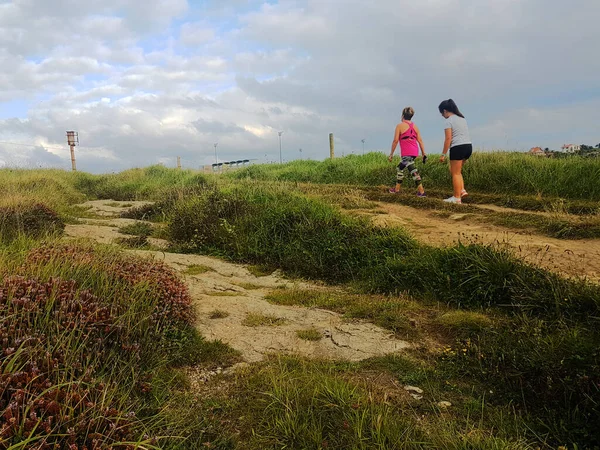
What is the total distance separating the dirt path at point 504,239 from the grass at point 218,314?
115 inches

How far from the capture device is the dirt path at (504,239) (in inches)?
175

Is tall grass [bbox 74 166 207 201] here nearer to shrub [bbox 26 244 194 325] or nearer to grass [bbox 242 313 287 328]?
shrub [bbox 26 244 194 325]

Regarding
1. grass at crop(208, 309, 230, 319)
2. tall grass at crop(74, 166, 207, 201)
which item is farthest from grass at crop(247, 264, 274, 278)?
tall grass at crop(74, 166, 207, 201)

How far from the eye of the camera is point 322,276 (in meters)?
5.76

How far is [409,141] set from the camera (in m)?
10.1

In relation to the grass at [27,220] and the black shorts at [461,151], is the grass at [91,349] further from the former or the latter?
the black shorts at [461,151]

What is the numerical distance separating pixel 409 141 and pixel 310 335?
24.8 feet

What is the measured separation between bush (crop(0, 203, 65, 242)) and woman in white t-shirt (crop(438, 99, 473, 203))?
750cm

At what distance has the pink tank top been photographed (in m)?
10.0

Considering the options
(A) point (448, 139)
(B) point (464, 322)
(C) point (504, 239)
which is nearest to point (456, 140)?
(A) point (448, 139)

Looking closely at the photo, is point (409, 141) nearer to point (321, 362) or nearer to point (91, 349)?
point (321, 362)

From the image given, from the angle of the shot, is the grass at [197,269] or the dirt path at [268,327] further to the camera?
the grass at [197,269]

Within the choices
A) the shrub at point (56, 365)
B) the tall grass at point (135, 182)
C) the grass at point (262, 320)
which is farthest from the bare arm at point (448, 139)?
the tall grass at point (135, 182)

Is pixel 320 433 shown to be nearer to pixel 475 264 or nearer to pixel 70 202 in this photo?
pixel 475 264
